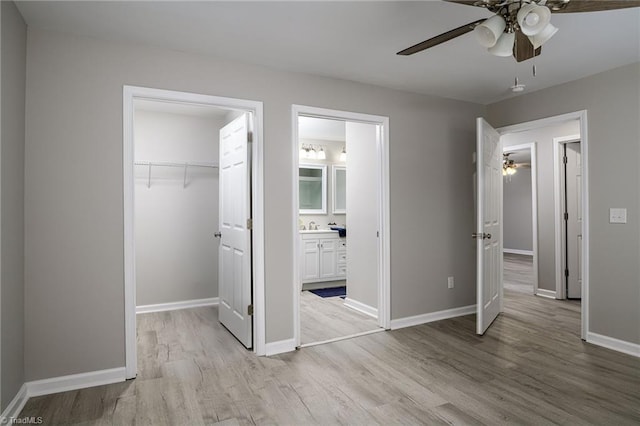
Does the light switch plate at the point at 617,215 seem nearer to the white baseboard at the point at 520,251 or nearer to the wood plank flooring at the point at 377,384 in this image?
the wood plank flooring at the point at 377,384

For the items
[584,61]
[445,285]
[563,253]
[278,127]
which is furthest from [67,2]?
[563,253]

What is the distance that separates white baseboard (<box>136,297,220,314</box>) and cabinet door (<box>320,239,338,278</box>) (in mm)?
1706

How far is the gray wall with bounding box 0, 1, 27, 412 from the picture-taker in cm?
201

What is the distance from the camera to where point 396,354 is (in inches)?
123

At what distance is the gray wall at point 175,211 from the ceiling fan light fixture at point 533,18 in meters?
4.00

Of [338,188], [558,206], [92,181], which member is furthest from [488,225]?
[92,181]

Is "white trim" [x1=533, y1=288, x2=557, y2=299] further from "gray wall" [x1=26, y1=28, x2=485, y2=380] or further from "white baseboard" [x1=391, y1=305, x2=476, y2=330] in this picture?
"gray wall" [x1=26, y1=28, x2=485, y2=380]

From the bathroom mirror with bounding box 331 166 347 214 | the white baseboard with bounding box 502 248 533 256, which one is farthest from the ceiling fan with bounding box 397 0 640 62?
the white baseboard with bounding box 502 248 533 256

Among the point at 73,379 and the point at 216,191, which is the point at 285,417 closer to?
the point at 73,379

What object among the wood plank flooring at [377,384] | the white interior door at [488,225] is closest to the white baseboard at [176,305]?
the wood plank flooring at [377,384]

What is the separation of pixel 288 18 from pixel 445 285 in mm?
3167

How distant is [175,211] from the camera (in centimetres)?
470

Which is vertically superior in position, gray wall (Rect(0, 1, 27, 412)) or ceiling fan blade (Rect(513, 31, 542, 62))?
ceiling fan blade (Rect(513, 31, 542, 62))

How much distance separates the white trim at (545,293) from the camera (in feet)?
16.5
